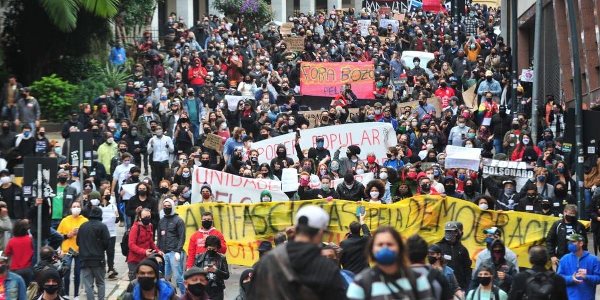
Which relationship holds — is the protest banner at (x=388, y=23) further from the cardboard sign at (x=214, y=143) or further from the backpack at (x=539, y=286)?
the backpack at (x=539, y=286)

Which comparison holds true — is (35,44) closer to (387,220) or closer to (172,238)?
(172,238)

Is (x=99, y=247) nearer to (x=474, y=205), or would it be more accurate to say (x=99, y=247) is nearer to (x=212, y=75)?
(x=474, y=205)

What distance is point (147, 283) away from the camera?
1177cm

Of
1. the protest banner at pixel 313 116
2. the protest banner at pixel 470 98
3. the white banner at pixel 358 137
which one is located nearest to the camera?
the white banner at pixel 358 137

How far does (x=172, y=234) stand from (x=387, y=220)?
2647 mm

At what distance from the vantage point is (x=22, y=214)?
20875 mm

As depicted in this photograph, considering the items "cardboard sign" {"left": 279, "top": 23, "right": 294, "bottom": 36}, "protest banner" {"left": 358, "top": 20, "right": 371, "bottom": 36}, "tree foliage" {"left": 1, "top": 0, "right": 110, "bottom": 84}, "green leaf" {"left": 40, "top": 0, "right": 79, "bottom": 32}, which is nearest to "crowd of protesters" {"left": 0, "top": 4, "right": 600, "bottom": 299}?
"tree foliage" {"left": 1, "top": 0, "right": 110, "bottom": 84}

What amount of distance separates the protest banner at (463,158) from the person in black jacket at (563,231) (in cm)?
636

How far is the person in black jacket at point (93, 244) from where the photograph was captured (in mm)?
18109

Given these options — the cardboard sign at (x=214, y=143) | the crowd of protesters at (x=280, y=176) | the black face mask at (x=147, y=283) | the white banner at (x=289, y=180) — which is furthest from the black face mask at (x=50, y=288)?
the cardboard sign at (x=214, y=143)

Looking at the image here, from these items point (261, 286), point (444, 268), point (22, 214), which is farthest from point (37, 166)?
point (261, 286)

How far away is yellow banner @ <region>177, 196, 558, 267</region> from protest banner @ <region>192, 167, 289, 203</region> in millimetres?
2291

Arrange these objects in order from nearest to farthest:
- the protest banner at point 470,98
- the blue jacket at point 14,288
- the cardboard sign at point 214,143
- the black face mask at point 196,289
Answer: the black face mask at point 196,289 → the blue jacket at point 14,288 → the cardboard sign at point 214,143 → the protest banner at point 470,98

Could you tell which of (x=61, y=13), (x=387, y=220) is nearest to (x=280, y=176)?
(x=387, y=220)
